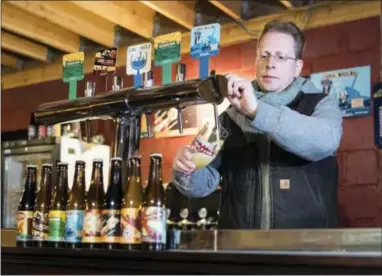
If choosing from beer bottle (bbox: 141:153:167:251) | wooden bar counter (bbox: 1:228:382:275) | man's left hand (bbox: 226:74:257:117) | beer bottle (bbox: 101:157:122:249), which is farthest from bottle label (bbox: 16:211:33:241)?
man's left hand (bbox: 226:74:257:117)

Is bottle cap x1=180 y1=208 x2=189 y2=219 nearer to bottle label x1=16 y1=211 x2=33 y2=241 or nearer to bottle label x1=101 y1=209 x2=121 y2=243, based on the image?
bottle label x1=16 y1=211 x2=33 y2=241

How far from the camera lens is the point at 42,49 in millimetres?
4219

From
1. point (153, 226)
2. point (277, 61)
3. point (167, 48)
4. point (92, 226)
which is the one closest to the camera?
point (153, 226)

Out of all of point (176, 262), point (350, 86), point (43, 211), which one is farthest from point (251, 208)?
point (350, 86)

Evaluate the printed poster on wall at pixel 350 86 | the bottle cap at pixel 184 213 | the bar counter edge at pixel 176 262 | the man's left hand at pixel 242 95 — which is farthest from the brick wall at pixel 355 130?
the man's left hand at pixel 242 95

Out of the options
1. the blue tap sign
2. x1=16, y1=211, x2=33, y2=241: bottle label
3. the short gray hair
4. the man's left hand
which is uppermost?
the short gray hair

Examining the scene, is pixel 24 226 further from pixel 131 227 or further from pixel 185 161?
pixel 185 161

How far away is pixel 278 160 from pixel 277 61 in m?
0.27

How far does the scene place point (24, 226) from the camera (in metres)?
1.52

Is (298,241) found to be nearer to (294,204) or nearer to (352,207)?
(294,204)

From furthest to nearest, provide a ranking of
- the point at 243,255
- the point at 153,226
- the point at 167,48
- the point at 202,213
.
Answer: the point at 202,213 → the point at 167,48 → the point at 153,226 → the point at 243,255

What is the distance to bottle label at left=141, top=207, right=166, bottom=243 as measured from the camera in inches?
49.3

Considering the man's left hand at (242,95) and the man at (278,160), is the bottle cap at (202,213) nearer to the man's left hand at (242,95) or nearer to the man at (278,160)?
the man at (278,160)

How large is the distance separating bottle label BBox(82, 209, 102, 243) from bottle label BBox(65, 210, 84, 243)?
0.03 m
